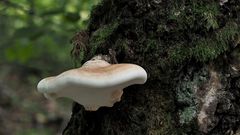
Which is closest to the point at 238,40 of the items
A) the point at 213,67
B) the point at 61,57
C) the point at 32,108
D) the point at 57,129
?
the point at 213,67

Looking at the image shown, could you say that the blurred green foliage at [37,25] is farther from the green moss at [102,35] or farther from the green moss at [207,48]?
the green moss at [207,48]

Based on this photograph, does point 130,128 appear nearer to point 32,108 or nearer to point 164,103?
point 164,103

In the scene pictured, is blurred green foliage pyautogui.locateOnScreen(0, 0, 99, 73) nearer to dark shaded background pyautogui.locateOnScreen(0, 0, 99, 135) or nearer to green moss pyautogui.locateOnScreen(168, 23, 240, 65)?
dark shaded background pyautogui.locateOnScreen(0, 0, 99, 135)

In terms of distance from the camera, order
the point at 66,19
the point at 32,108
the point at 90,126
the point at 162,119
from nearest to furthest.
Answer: the point at 162,119 → the point at 90,126 → the point at 66,19 → the point at 32,108

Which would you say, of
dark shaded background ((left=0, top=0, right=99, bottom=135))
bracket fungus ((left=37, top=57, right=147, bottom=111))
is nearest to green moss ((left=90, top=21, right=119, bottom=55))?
→ bracket fungus ((left=37, top=57, right=147, bottom=111))

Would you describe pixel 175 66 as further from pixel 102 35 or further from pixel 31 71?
pixel 31 71
